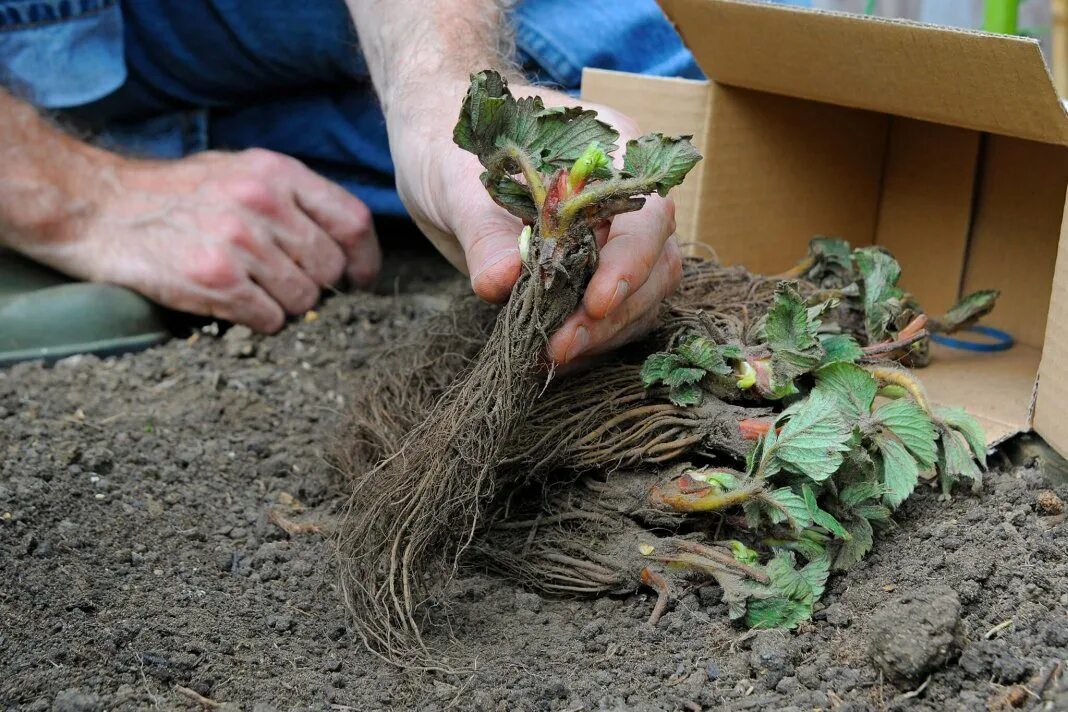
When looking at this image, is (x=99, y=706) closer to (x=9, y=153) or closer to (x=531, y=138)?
(x=531, y=138)

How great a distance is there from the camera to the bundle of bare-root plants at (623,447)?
1205 millimetres

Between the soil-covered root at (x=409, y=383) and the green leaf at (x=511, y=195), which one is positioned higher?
the green leaf at (x=511, y=195)

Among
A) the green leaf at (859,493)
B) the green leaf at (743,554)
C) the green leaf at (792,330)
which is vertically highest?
the green leaf at (792,330)

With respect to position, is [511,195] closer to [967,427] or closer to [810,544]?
[810,544]

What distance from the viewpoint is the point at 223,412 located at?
6.07 feet

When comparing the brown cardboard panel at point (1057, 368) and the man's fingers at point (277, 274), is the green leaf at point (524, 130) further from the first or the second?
the man's fingers at point (277, 274)

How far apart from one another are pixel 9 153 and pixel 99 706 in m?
1.59

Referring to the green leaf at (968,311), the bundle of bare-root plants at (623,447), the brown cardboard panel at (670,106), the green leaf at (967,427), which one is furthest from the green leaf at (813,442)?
the brown cardboard panel at (670,106)

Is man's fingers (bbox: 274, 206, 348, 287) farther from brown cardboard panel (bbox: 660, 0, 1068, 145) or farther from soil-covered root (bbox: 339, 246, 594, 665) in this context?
soil-covered root (bbox: 339, 246, 594, 665)

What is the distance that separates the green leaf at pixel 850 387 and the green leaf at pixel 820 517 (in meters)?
0.14

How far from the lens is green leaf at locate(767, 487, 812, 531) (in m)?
1.21

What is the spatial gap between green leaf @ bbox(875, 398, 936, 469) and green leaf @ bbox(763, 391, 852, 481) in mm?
98

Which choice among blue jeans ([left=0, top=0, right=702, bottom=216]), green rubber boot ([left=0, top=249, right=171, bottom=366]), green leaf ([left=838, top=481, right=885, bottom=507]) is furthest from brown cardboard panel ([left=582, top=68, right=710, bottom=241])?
green rubber boot ([left=0, top=249, right=171, bottom=366])

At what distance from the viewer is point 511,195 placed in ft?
4.05
